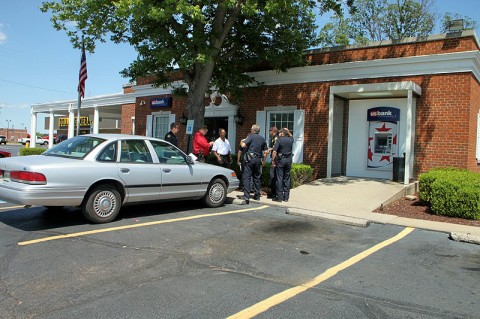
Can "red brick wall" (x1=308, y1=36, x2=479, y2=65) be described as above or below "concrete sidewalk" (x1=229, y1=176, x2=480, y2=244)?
above

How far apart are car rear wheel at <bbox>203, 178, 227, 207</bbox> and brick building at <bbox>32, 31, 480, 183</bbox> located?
17.5 ft

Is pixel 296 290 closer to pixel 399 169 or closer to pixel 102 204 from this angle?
pixel 102 204

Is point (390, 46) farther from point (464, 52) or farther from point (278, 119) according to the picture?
point (278, 119)

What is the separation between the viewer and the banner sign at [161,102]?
19.0 meters

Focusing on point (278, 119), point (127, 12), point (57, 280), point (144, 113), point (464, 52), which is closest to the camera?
point (57, 280)

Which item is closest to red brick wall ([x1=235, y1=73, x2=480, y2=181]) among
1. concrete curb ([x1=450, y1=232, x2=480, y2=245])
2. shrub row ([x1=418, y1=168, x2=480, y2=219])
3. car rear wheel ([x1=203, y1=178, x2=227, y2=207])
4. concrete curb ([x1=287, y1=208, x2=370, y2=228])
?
shrub row ([x1=418, y1=168, x2=480, y2=219])

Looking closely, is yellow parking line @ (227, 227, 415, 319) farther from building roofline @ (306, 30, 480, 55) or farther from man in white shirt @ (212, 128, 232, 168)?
building roofline @ (306, 30, 480, 55)

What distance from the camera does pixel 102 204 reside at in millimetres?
6781

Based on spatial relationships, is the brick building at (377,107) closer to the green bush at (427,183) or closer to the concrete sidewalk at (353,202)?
the concrete sidewalk at (353,202)

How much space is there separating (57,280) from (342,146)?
456 inches

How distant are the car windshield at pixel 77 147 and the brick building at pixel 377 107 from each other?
26.7 feet

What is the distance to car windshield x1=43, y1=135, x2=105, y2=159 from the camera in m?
6.94

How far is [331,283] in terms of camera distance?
14.7ft

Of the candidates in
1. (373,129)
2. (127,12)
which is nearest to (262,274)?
(127,12)
